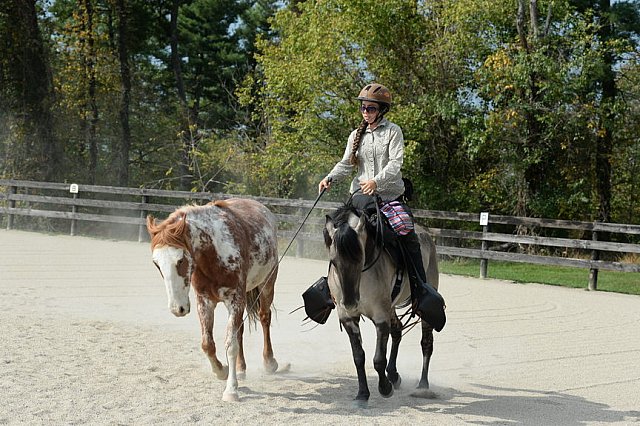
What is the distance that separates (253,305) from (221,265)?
3.42 ft

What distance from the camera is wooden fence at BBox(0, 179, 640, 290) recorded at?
14.0 metres

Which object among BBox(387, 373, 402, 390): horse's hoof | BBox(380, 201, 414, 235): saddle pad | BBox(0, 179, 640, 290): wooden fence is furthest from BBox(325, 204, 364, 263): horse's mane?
BBox(0, 179, 640, 290): wooden fence

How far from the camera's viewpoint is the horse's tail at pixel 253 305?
671 cm

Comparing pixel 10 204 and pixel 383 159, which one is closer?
pixel 383 159

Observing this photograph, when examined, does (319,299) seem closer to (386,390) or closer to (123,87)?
(386,390)

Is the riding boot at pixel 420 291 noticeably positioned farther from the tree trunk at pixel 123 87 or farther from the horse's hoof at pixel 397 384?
the tree trunk at pixel 123 87

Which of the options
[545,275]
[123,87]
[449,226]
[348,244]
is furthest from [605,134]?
[123,87]

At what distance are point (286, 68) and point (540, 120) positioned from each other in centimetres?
681

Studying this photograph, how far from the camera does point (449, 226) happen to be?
63.6ft

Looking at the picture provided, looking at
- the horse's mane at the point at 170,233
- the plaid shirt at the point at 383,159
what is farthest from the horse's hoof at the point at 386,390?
the horse's mane at the point at 170,233

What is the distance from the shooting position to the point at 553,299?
1195cm

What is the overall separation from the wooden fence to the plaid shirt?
8.68 meters

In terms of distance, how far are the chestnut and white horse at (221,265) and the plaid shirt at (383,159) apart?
1.01m

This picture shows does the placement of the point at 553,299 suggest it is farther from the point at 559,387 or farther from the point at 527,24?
the point at 527,24
